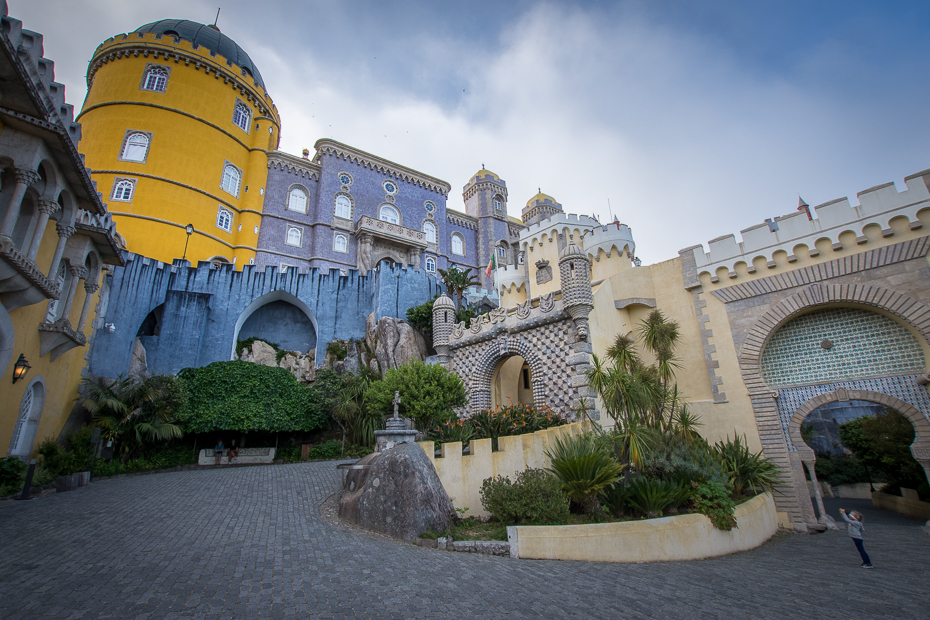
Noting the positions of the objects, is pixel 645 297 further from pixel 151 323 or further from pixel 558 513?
pixel 151 323

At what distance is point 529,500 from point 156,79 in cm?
3454

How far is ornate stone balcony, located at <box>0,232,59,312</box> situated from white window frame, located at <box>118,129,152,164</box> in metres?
21.2

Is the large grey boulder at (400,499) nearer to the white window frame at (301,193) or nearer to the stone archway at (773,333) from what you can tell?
the stone archway at (773,333)

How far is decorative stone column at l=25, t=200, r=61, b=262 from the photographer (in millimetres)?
9377

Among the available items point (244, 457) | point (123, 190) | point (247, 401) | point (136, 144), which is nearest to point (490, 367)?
point (247, 401)

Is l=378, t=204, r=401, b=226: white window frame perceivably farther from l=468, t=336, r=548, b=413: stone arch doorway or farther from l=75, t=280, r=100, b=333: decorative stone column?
l=75, t=280, r=100, b=333: decorative stone column

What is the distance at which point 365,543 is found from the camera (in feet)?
23.5

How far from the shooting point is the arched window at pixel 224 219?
1104 inches

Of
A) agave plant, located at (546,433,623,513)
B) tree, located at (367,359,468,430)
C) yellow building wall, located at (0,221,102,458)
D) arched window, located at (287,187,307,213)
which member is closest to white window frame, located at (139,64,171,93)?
arched window, located at (287,187,307,213)

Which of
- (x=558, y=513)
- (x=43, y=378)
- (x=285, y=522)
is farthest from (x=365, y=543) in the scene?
(x=43, y=378)

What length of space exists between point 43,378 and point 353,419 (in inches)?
395

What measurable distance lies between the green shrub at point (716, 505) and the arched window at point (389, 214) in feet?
96.7

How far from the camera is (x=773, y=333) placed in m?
12.8

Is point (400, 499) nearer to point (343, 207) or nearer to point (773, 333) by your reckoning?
point (773, 333)
